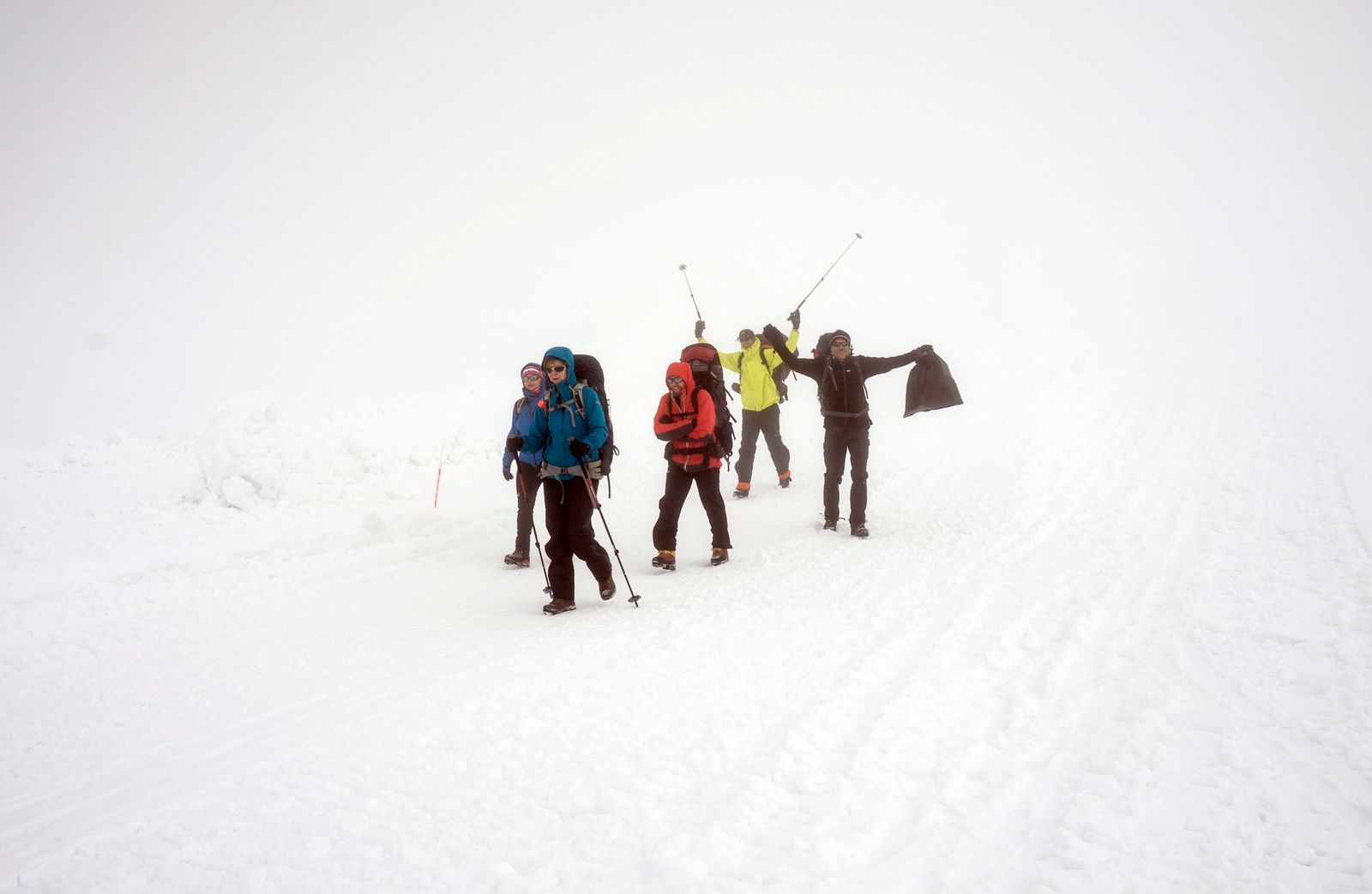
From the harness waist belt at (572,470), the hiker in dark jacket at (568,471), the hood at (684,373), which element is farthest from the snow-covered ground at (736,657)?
the hood at (684,373)

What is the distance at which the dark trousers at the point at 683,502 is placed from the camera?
276 inches

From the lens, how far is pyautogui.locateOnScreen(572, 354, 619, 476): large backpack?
585cm

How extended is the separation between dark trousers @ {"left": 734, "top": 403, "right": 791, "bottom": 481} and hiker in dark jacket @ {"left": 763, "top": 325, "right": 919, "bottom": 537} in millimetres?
1934

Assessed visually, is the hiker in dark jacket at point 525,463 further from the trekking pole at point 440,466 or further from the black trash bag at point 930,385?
the black trash bag at point 930,385

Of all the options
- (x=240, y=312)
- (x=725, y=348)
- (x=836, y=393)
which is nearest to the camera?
(x=836, y=393)

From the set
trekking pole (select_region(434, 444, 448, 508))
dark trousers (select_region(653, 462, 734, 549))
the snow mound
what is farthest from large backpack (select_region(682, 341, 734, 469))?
the snow mound

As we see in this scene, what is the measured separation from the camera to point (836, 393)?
25.4 feet

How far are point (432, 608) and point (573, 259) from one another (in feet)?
230

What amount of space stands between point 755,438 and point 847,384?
2339 millimetres

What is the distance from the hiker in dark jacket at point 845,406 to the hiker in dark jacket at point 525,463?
2514 mm

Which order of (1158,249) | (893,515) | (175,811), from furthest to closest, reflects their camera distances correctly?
(1158,249), (893,515), (175,811)

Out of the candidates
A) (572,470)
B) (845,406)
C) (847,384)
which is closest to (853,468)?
(845,406)

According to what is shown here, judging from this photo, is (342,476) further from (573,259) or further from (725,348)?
(573,259)

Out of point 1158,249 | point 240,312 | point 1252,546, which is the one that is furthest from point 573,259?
point 1252,546
